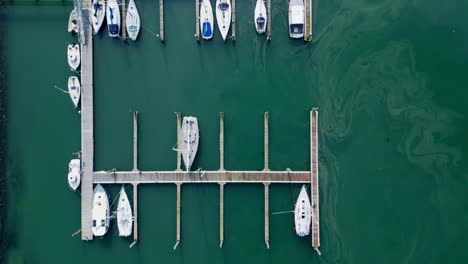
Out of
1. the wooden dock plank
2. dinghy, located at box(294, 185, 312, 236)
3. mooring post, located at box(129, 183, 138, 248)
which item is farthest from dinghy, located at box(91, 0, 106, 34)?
dinghy, located at box(294, 185, 312, 236)

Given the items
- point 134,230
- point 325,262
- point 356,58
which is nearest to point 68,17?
point 134,230

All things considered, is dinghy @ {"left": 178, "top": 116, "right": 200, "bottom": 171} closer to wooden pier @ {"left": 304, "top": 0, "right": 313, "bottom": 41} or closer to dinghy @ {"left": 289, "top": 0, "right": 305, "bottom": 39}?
dinghy @ {"left": 289, "top": 0, "right": 305, "bottom": 39}

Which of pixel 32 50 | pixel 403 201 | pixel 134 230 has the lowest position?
pixel 134 230

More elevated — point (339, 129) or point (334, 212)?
point (339, 129)

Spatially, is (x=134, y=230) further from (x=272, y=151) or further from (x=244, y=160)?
(x=272, y=151)

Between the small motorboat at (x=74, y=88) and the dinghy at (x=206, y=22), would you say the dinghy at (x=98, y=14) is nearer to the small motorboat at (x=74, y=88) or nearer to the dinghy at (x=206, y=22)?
the small motorboat at (x=74, y=88)
